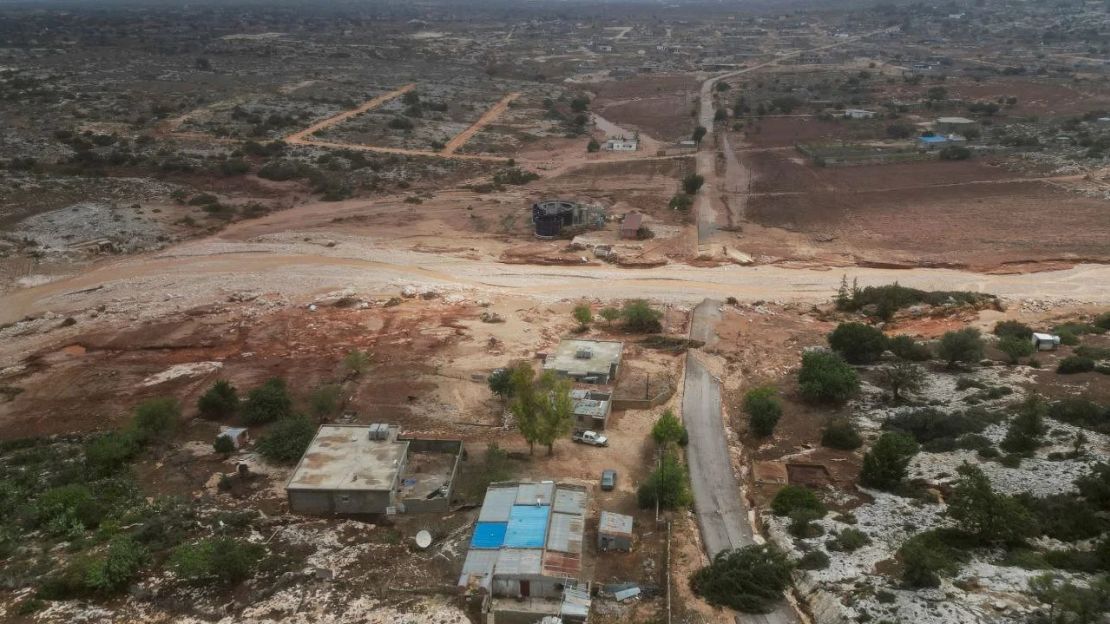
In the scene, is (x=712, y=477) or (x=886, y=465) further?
(x=712, y=477)

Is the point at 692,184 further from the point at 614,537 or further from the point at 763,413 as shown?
the point at 614,537

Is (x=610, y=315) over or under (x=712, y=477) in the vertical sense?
over

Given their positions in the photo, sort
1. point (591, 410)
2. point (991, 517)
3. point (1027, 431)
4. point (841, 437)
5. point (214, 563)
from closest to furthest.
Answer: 1. point (991, 517)
2. point (214, 563)
3. point (1027, 431)
4. point (841, 437)
5. point (591, 410)

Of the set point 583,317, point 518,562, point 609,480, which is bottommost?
point 609,480

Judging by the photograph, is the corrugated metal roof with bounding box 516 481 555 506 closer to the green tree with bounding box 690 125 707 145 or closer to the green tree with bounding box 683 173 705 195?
the green tree with bounding box 683 173 705 195

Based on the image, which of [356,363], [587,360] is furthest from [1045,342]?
[356,363]

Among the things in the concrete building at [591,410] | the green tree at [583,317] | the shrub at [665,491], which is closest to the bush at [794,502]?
the shrub at [665,491]
